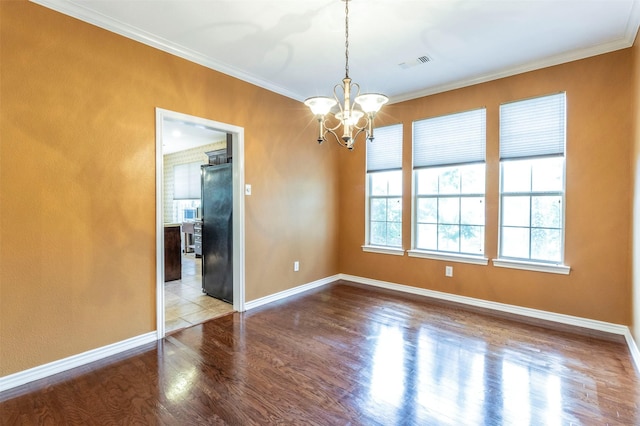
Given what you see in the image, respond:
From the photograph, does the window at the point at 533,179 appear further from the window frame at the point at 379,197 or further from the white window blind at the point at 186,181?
the white window blind at the point at 186,181

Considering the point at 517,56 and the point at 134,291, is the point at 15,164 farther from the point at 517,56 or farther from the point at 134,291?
the point at 517,56

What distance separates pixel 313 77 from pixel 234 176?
5.06ft

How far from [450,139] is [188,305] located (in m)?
4.06

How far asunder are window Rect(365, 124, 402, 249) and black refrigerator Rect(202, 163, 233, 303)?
217 centimetres

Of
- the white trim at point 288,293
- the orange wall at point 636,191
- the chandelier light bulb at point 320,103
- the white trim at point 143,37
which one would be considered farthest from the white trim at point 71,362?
the orange wall at point 636,191

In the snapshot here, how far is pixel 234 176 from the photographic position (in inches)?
146

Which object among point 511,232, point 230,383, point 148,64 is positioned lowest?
point 230,383

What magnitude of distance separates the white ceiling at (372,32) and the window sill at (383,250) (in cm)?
238

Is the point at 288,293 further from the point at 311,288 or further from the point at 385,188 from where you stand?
the point at 385,188

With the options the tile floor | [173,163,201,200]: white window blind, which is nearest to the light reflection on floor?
the tile floor

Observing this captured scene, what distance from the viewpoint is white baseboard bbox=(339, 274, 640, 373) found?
2.91 m

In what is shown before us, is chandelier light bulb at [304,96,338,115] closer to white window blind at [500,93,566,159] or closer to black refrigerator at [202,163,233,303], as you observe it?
black refrigerator at [202,163,233,303]

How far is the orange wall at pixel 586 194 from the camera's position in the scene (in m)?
3.03

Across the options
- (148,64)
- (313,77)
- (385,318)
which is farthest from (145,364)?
(313,77)
